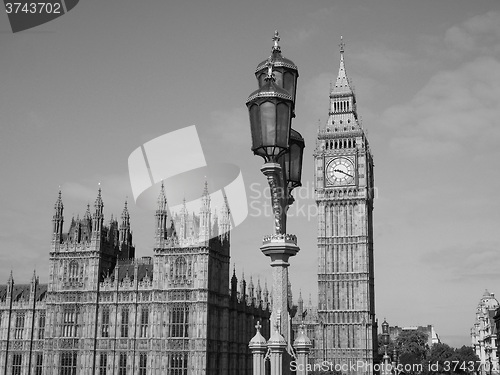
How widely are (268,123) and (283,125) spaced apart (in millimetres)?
300

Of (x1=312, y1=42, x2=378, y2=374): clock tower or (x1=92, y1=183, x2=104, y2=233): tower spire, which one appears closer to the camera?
(x1=92, y1=183, x2=104, y2=233): tower spire

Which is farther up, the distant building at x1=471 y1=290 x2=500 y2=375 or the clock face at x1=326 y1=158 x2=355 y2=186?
the clock face at x1=326 y1=158 x2=355 y2=186

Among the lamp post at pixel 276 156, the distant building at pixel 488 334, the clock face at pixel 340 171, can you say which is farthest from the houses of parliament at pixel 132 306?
the lamp post at pixel 276 156

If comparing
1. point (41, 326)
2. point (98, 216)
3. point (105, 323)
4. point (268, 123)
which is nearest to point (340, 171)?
point (98, 216)

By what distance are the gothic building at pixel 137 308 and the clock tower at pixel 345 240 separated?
1636 cm

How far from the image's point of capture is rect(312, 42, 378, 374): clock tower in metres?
89.9

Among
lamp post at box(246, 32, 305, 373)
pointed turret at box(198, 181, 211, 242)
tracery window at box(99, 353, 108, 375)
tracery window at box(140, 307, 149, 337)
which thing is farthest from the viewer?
tracery window at box(99, 353, 108, 375)

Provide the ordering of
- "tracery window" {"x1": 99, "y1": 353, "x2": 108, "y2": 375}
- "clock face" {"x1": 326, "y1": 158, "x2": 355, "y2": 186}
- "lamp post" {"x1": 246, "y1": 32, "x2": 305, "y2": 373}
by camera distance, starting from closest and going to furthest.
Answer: "lamp post" {"x1": 246, "y1": 32, "x2": 305, "y2": 373} → "tracery window" {"x1": 99, "y1": 353, "x2": 108, "y2": 375} → "clock face" {"x1": 326, "y1": 158, "x2": 355, "y2": 186}

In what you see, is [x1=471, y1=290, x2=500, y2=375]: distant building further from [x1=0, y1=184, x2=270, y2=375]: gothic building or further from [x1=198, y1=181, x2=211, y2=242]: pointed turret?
[x1=198, y1=181, x2=211, y2=242]: pointed turret

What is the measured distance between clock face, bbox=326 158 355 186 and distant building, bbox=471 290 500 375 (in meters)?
32.8

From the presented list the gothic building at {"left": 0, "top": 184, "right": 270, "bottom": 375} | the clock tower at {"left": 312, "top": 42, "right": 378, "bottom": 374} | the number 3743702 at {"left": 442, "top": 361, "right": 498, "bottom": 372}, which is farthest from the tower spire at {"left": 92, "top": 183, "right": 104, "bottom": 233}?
the number 3743702 at {"left": 442, "top": 361, "right": 498, "bottom": 372}

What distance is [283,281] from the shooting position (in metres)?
13.1

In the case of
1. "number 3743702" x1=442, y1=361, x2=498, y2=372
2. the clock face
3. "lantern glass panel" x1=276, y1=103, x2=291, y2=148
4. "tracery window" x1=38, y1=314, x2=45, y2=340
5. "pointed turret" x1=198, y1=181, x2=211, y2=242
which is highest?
the clock face

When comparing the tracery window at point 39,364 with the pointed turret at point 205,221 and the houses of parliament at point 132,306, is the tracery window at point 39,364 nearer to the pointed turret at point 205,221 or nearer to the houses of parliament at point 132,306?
the houses of parliament at point 132,306
